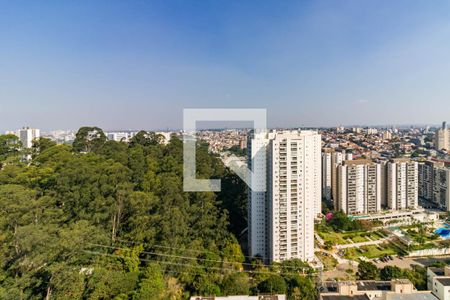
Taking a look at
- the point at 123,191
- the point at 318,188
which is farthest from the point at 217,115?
the point at 318,188

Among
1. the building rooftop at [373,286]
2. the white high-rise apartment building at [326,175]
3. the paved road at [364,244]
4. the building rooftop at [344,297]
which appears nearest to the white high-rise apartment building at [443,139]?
the white high-rise apartment building at [326,175]

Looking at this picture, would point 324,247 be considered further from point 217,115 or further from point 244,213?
point 217,115

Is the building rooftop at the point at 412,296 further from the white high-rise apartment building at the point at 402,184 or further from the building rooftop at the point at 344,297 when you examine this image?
the white high-rise apartment building at the point at 402,184

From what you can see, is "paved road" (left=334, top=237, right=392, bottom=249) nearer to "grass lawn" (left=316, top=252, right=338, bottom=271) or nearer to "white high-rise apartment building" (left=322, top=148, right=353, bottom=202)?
"grass lawn" (left=316, top=252, right=338, bottom=271)

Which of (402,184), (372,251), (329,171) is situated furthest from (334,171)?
(372,251)
